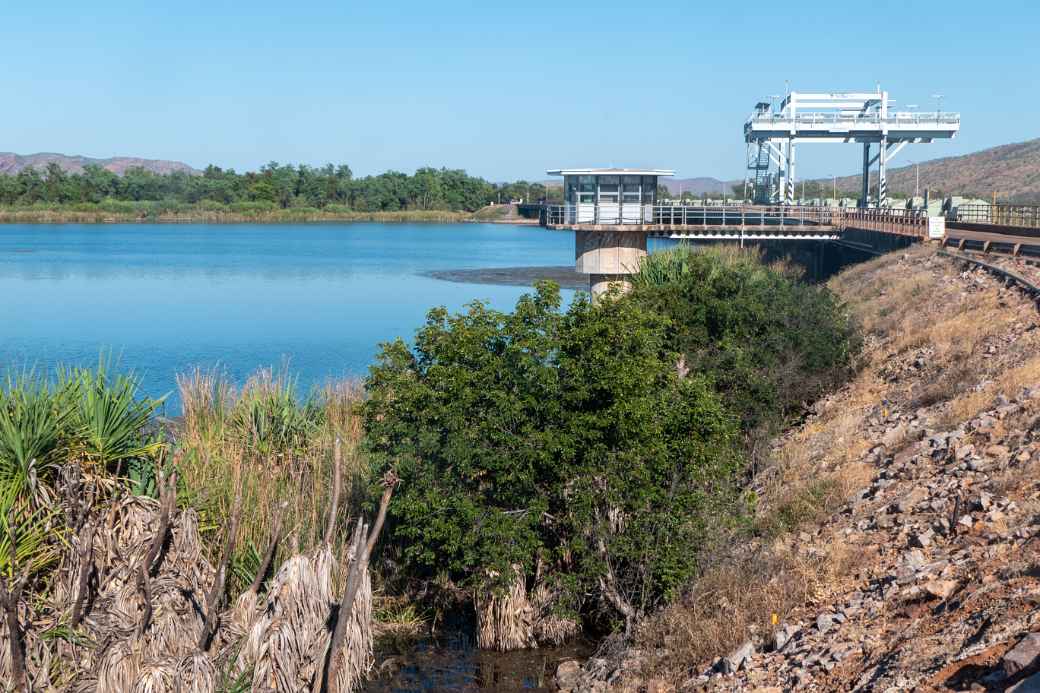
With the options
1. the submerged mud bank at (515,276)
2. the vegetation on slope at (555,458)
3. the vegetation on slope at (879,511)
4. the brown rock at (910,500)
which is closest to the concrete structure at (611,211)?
the vegetation on slope at (879,511)

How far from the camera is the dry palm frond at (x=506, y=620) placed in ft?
51.3

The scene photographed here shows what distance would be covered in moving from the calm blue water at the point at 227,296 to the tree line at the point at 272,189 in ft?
117

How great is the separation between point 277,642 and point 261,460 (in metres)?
8.71

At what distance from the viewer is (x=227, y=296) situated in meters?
61.8

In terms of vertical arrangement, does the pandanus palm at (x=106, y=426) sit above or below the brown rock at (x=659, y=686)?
above

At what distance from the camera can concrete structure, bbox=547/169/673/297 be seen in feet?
148

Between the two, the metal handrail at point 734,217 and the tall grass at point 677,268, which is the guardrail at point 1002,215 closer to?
the metal handrail at point 734,217

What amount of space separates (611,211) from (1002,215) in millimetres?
19624

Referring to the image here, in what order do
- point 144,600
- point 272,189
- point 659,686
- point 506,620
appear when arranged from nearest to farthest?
point 144,600, point 659,686, point 506,620, point 272,189

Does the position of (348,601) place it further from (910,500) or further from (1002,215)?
(1002,215)

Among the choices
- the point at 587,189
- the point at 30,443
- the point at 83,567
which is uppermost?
the point at 587,189

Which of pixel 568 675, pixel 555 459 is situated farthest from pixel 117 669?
pixel 555 459

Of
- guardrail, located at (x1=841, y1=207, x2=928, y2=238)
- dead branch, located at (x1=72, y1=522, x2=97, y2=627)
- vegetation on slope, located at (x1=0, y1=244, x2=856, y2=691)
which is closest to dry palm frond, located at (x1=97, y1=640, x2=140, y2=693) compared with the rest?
vegetation on slope, located at (x1=0, y1=244, x2=856, y2=691)

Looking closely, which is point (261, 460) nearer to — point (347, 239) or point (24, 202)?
point (347, 239)
